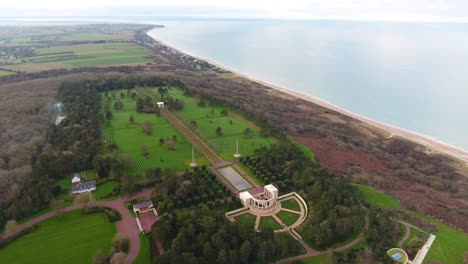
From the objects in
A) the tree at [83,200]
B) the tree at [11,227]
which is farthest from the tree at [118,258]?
the tree at [11,227]

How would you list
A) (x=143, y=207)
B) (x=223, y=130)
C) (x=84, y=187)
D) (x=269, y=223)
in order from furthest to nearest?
(x=223, y=130)
(x=84, y=187)
(x=143, y=207)
(x=269, y=223)

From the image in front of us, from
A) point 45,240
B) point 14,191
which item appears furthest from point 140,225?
point 14,191

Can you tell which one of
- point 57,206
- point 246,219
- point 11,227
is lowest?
point 246,219

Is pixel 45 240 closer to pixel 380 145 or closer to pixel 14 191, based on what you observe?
pixel 14 191

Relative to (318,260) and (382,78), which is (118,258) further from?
(382,78)

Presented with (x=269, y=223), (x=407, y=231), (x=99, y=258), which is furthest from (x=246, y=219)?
(x=407, y=231)

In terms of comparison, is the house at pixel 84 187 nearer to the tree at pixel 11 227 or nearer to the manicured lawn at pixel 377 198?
the tree at pixel 11 227

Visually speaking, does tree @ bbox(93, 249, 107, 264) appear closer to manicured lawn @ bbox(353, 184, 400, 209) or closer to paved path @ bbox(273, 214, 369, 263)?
paved path @ bbox(273, 214, 369, 263)

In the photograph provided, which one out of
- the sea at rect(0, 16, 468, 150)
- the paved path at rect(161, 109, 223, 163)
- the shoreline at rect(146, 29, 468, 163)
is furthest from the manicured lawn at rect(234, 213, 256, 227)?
the sea at rect(0, 16, 468, 150)
